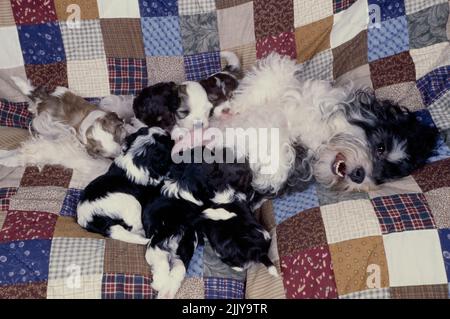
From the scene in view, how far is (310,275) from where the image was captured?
1.64 m

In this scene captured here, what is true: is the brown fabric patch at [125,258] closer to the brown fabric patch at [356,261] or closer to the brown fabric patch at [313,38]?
the brown fabric patch at [356,261]

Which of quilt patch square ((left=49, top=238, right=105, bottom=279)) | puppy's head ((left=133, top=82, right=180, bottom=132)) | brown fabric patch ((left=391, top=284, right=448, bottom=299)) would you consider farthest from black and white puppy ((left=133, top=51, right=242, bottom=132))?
brown fabric patch ((left=391, top=284, right=448, bottom=299))

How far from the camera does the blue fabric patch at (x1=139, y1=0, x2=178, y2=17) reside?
88.7 inches

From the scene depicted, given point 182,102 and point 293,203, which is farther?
point 182,102

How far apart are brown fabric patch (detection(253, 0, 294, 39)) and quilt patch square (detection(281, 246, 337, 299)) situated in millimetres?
1147

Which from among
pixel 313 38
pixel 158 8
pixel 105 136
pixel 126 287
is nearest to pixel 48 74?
pixel 105 136

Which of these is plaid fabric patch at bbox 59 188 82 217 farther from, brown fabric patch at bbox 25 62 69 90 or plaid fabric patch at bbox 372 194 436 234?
plaid fabric patch at bbox 372 194 436 234

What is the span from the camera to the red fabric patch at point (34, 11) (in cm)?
220

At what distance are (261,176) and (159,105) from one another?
57 centimetres

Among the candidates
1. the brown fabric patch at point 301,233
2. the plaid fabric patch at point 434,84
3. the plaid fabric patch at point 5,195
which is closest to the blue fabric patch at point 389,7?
the plaid fabric patch at point 434,84

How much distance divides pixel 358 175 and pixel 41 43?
164cm

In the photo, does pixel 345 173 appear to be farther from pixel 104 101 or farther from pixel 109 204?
pixel 104 101

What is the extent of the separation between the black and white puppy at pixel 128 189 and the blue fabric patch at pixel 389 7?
1129mm

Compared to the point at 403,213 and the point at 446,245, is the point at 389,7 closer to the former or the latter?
the point at 403,213
